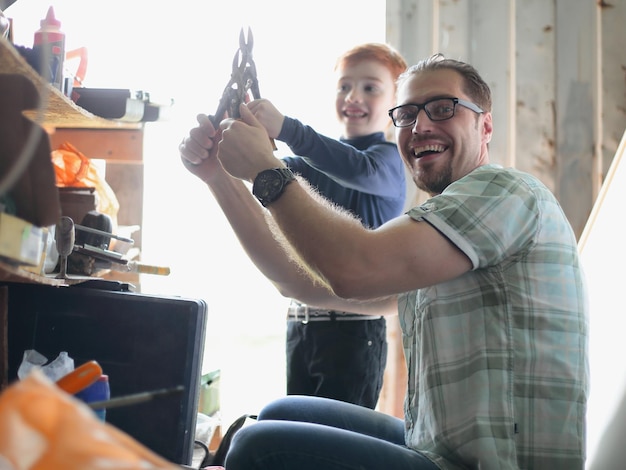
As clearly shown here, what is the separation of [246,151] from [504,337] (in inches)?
21.4

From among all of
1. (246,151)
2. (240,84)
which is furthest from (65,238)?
(240,84)

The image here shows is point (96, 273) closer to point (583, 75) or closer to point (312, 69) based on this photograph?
point (312, 69)

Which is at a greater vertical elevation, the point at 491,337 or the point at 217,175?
the point at 217,175

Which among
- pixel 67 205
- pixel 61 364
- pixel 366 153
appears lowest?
pixel 61 364

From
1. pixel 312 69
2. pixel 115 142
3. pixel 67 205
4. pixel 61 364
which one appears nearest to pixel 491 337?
pixel 61 364

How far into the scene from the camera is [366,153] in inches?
72.9

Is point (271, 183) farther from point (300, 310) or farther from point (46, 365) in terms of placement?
point (300, 310)

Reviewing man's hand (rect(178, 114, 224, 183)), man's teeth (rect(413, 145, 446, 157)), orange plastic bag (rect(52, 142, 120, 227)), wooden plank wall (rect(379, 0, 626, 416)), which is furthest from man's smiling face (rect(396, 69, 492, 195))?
wooden plank wall (rect(379, 0, 626, 416))

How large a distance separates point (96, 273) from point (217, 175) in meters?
0.36

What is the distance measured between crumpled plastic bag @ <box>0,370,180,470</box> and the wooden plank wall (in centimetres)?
228

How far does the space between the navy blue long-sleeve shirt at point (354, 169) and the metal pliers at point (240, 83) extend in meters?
0.12

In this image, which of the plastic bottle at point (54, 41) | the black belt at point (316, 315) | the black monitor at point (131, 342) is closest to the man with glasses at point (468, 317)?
the black monitor at point (131, 342)

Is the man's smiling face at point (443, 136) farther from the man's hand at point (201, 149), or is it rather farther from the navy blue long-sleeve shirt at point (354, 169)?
the man's hand at point (201, 149)

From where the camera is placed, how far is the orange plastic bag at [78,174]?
1839 mm
